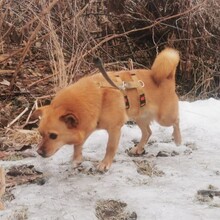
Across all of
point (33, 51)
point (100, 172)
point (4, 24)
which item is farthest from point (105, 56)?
point (100, 172)

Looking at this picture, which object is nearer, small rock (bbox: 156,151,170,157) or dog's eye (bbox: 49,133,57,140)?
dog's eye (bbox: 49,133,57,140)

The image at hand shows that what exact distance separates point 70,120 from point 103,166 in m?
0.54

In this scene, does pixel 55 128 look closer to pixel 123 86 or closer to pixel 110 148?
pixel 110 148

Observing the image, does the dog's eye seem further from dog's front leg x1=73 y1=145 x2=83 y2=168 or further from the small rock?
the small rock

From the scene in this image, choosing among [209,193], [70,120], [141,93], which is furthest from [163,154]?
[70,120]

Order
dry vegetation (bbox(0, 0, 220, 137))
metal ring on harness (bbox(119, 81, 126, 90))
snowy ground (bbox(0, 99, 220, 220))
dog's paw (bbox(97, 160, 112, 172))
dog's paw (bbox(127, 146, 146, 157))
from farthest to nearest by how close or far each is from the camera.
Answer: dry vegetation (bbox(0, 0, 220, 137)), dog's paw (bbox(127, 146, 146, 157)), metal ring on harness (bbox(119, 81, 126, 90)), dog's paw (bbox(97, 160, 112, 172)), snowy ground (bbox(0, 99, 220, 220))

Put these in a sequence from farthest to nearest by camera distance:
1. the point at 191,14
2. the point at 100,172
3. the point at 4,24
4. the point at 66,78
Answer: the point at 191,14
the point at 4,24
the point at 66,78
the point at 100,172

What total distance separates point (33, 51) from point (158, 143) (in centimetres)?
232

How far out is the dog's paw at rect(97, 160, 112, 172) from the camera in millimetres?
3701

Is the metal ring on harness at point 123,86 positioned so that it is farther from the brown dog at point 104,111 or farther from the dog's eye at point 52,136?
the dog's eye at point 52,136

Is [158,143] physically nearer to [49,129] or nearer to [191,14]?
[49,129]

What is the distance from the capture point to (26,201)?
3078mm

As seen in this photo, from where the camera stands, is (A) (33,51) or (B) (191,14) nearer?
(A) (33,51)

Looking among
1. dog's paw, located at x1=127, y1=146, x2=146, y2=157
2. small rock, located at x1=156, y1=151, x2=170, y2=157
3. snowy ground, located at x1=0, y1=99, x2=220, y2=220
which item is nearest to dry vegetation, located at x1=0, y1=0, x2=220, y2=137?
snowy ground, located at x1=0, y1=99, x2=220, y2=220
